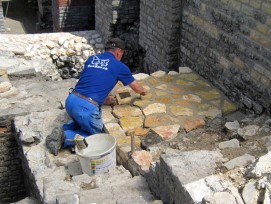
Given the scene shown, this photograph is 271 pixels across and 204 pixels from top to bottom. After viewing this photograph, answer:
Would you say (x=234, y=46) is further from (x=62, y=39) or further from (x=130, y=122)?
(x=62, y=39)

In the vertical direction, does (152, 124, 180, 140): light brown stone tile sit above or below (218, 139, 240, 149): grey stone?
below

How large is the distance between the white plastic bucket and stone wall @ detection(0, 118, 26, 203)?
6.60ft

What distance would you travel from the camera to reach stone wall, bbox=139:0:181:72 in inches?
273

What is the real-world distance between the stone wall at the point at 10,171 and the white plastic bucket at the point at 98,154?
201 cm

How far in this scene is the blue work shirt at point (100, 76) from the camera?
16.1ft

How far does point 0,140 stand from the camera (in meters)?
6.02

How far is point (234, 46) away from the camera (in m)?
5.49

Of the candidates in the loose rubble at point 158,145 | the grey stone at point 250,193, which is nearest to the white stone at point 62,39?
the loose rubble at point 158,145

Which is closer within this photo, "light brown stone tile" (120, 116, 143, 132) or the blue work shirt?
the blue work shirt

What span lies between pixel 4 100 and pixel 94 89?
6.38 feet

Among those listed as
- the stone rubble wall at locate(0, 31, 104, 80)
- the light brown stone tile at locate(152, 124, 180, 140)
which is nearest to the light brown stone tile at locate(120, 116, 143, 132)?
the light brown stone tile at locate(152, 124, 180, 140)

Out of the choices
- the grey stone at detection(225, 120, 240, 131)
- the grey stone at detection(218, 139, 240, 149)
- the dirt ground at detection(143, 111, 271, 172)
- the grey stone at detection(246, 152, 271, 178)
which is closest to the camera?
the grey stone at detection(246, 152, 271, 178)

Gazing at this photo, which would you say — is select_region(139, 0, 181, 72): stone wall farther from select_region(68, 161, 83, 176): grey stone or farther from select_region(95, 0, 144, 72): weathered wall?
select_region(68, 161, 83, 176): grey stone

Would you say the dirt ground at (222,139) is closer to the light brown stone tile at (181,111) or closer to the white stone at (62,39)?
the light brown stone tile at (181,111)
